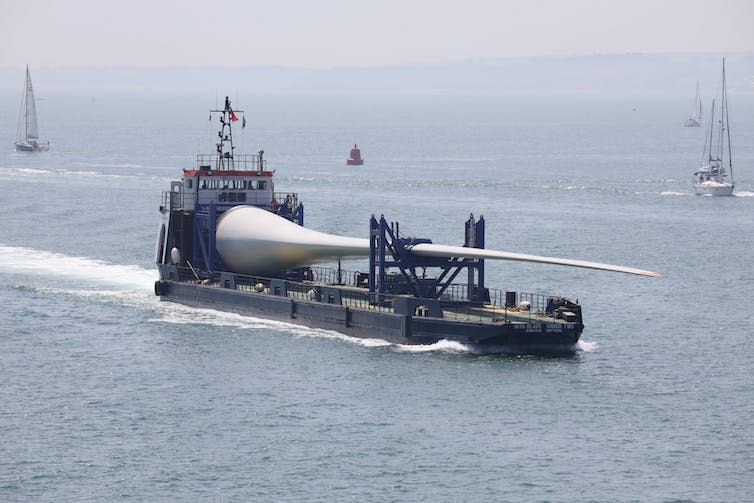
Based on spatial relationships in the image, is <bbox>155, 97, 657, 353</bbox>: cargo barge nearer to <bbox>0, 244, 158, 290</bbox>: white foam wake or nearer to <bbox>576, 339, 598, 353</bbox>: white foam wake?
<bbox>576, 339, 598, 353</bbox>: white foam wake

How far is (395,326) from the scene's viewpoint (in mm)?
77688

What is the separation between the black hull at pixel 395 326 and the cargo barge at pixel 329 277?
0.05 metres

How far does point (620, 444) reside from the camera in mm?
59688

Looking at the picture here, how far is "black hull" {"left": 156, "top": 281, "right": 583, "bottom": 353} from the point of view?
74.5 m

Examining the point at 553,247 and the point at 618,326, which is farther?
the point at 553,247

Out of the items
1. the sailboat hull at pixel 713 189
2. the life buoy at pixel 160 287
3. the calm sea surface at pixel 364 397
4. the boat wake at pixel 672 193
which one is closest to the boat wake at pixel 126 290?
the calm sea surface at pixel 364 397

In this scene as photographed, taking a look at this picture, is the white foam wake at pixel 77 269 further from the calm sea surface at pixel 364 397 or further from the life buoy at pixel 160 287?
the life buoy at pixel 160 287

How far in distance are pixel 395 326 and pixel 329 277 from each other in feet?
58.9

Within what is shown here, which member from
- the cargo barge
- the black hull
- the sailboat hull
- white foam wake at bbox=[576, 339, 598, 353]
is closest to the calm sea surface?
white foam wake at bbox=[576, 339, 598, 353]

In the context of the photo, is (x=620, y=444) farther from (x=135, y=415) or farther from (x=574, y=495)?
(x=135, y=415)

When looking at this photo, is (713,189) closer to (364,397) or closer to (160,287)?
(160,287)

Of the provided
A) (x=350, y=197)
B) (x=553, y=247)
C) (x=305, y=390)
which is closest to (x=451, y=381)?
(x=305, y=390)

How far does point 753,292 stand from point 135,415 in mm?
47289

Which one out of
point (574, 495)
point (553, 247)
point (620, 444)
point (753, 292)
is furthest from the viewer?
point (553, 247)
